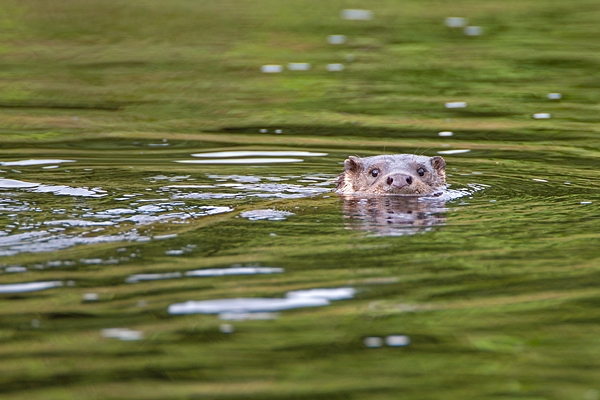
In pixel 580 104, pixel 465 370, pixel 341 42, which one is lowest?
pixel 465 370

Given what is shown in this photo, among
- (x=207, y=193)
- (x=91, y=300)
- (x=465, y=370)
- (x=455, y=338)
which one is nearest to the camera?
(x=465, y=370)

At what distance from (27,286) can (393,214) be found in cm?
350

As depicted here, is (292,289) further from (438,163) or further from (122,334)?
(438,163)

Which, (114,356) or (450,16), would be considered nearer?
(114,356)

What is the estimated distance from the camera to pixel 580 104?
49.1 ft

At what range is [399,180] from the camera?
9.87m

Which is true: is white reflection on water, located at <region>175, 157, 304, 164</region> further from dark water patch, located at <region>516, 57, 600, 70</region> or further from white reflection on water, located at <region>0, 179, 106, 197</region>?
dark water patch, located at <region>516, 57, 600, 70</region>

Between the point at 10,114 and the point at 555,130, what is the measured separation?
7450 millimetres

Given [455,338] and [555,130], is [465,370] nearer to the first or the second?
[455,338]

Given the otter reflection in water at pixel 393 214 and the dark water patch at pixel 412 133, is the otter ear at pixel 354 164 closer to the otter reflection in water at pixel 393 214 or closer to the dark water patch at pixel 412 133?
the otter reflection in water at pixel 393 214

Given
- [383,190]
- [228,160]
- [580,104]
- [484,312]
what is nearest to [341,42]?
[580,104]

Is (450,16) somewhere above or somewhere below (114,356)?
above

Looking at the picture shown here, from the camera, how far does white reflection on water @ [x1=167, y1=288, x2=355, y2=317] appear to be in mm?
6047

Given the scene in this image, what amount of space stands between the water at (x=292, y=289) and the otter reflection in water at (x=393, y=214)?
32 mm
